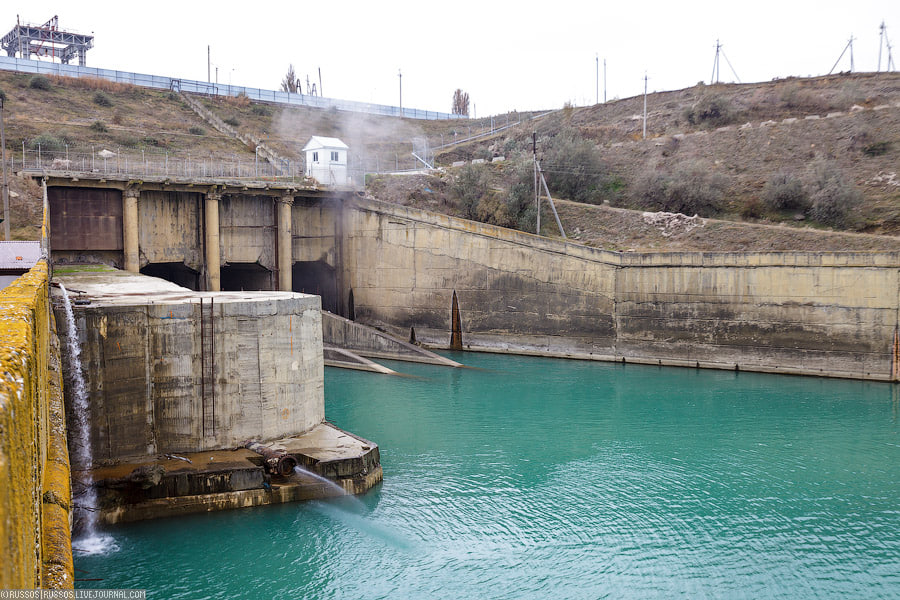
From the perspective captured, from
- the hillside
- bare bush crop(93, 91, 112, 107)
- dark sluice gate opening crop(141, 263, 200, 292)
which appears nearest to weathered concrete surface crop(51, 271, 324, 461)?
dark sluice gate opening crop(141, 263, 200, 292)

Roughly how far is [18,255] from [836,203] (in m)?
33.9

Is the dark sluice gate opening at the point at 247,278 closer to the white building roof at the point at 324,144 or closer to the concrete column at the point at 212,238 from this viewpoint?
the concrete column at the point at 212,238

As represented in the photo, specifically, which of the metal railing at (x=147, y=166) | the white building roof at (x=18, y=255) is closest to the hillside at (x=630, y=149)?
the metal railing at (x=147, y=166)

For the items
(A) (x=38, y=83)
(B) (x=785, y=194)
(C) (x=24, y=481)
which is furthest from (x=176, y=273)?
(C) (x=24, y=481)

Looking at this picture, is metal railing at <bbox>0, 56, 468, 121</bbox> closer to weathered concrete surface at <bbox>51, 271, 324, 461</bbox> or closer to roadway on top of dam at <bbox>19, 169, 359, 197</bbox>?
roadway on top of dam at <bbox>19, 169, 359, 197</bbox>

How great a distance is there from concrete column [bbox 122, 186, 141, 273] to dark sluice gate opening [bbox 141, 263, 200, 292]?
2887mm

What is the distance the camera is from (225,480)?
46.4 feet

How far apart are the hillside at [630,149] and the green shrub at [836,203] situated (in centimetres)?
21

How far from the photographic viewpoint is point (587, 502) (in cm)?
1561

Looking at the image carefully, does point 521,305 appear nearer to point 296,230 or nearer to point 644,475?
point 296,230

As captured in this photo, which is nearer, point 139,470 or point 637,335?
point 139,470

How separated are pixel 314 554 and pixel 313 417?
432cm

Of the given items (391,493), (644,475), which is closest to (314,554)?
(391,493)

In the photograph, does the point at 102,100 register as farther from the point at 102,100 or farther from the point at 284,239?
the point at 284,239
